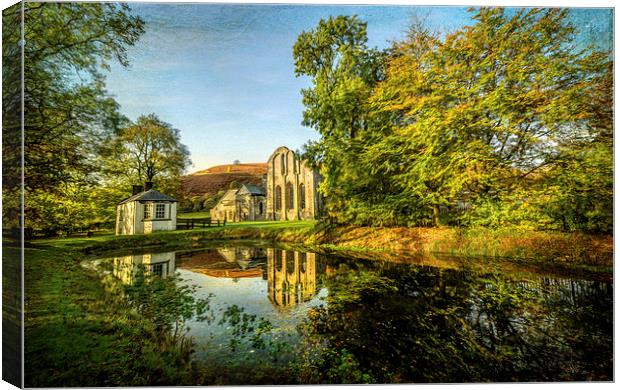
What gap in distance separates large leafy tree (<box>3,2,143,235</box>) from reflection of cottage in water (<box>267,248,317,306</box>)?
11.5 feet

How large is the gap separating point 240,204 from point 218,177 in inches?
34.5

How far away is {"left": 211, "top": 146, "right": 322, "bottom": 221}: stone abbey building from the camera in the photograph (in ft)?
16.3

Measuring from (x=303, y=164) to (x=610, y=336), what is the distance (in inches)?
216

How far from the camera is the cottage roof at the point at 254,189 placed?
16.2 feet

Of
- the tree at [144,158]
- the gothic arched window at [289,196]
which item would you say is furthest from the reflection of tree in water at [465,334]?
the tree at [144,158]

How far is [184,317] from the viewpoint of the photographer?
3797 millimetres

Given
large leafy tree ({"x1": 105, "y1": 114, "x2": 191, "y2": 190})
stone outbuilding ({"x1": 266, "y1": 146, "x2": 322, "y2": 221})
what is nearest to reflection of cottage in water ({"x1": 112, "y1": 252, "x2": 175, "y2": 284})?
large leafy tree ({"x1": 105, "y1": 114, "x2": 191, "y2": 190})

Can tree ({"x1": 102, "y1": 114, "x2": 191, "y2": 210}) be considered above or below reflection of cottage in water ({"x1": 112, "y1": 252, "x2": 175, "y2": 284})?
above

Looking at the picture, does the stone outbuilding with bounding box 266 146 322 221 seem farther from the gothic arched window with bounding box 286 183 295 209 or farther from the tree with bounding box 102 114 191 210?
the tree with bounding box 102 114 191 210

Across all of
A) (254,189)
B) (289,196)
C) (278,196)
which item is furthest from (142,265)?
(289,196)

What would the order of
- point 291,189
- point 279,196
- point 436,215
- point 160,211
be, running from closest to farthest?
point 160,211, point 436,215, point 291,189, point 279,196

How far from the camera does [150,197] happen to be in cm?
466

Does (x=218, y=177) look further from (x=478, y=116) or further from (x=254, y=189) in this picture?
(x=478, y=116)

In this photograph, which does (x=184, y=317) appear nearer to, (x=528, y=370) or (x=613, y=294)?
(x=528, y=370)
